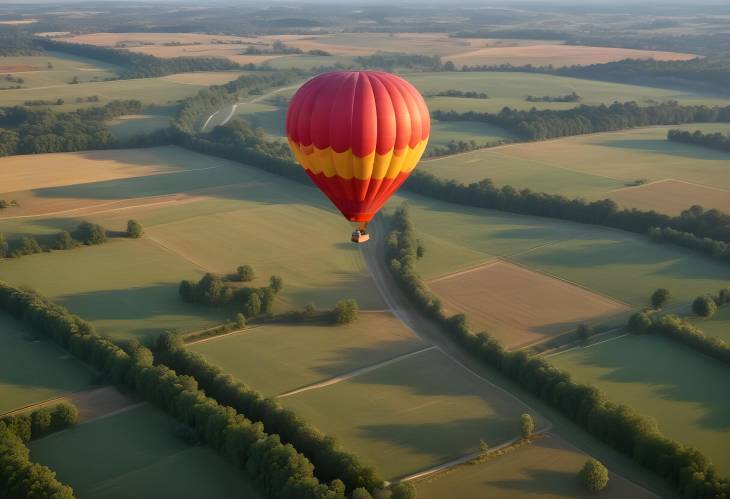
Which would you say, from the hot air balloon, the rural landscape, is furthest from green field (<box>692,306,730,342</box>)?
the hot air balloon

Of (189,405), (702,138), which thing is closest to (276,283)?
(189,405)

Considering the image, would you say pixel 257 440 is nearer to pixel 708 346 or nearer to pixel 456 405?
pixel 456 405

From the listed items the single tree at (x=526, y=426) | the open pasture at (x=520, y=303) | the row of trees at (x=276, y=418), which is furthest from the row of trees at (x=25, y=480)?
the open pasture at (x=520, y=303)

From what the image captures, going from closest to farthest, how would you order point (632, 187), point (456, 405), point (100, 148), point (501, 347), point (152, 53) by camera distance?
point (456, 405) < point (501, 347) < point (632, 187) < point (100, 148) < point (152, 53)

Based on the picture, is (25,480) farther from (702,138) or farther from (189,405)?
(702,138)

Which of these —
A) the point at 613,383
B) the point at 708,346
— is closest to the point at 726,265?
the point at 708,346

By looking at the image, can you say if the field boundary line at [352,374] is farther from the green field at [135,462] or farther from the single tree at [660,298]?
the single tree at [660,298]
